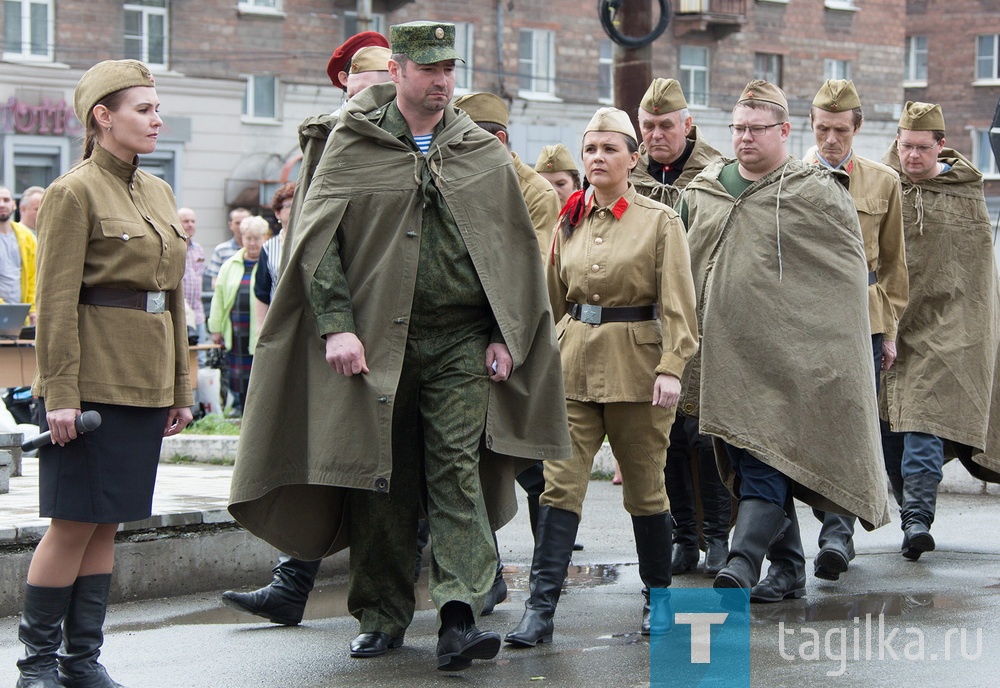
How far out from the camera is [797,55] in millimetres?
40875

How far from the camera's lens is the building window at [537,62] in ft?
118

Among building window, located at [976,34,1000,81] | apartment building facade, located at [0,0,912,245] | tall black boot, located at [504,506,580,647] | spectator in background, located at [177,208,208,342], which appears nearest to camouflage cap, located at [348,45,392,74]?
tall black boot, located at [504,506,580,647]

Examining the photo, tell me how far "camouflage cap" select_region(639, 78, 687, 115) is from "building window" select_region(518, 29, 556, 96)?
2840 cm

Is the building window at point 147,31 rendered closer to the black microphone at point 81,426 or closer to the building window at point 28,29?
the building window at point 28,29

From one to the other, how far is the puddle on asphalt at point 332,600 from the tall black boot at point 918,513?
1.43 m

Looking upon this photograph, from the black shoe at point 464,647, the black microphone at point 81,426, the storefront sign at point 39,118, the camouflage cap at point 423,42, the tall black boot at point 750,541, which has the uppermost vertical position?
the storefront sign at point 39,118

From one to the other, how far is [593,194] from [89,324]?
2.16m

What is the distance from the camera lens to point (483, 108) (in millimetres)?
7551

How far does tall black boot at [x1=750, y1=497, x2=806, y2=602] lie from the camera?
22.0 ft

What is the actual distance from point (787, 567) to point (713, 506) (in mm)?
889

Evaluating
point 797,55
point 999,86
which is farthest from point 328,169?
point 999,86

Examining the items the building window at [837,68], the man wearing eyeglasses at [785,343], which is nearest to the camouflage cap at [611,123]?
the man wearing eyeglasses at [785,343]

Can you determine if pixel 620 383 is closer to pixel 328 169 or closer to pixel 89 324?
pixel 328 169

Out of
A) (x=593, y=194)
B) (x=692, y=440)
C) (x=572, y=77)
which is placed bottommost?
(x=692, y=440)
